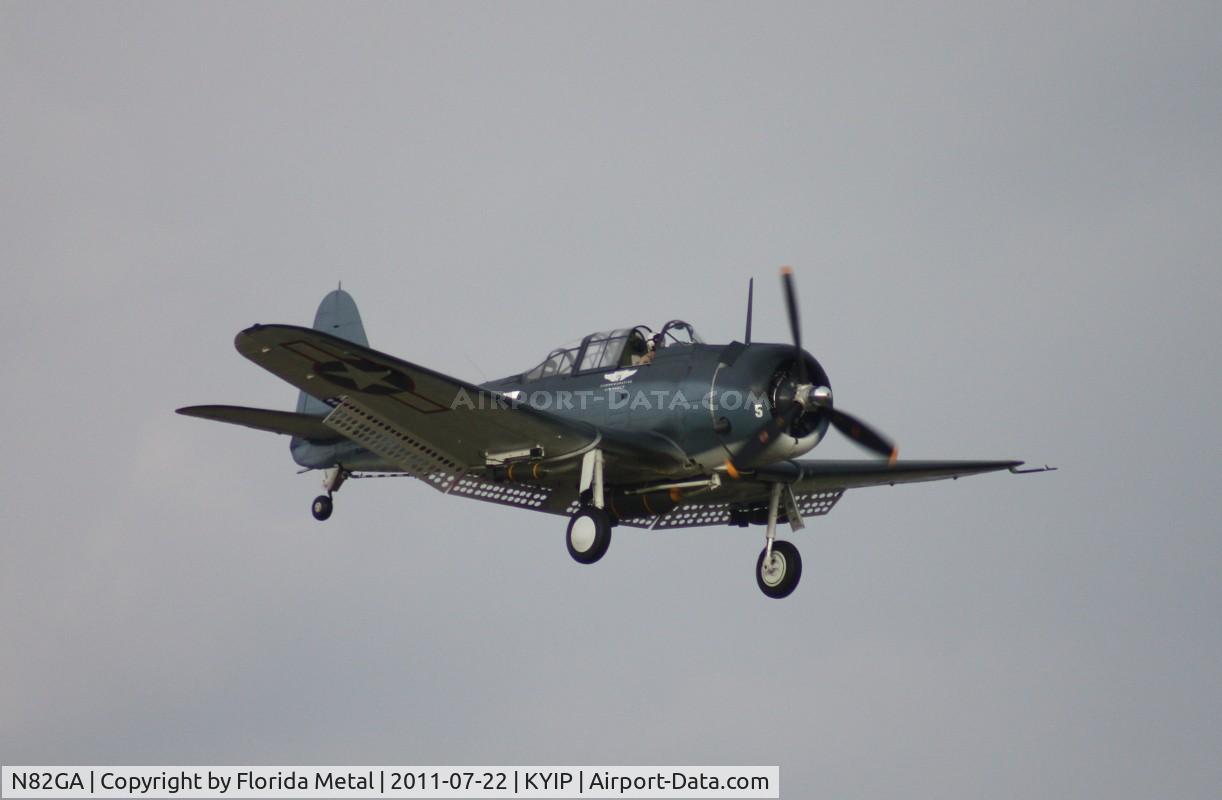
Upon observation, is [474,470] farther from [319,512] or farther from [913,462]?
[913,462]

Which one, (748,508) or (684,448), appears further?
(748,508)

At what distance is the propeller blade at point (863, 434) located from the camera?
1983 cm

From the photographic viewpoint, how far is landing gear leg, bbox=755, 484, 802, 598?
20984 mm

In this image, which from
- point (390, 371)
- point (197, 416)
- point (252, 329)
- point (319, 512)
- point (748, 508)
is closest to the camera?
point (252, 329)

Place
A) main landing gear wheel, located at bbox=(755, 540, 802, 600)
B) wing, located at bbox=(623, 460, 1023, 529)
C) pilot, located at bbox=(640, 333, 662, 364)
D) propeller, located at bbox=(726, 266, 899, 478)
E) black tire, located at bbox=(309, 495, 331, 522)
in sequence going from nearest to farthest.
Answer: propeller, located at bbox=(726, 266, 899, 478), pilot, located at bbox=(640, 333, 662, 364), main landing gear wheel, located at bbox=(755, 540, 802, 600), wing, located at bbox=(623, 460, 1023, 529), black tire, located at bbox=(309, 495, 331, 522)

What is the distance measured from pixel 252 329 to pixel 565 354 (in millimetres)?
5053

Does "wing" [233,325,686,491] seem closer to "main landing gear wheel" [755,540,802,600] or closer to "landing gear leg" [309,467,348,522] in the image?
"main landing gear wheel" [755,540,802,600]

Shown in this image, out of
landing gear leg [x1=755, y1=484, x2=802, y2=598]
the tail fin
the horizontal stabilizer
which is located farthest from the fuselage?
the tail fin

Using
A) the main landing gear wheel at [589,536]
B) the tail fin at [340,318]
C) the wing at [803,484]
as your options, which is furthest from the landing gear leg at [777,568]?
the tail fin at [340,318]

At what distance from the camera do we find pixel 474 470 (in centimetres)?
2125

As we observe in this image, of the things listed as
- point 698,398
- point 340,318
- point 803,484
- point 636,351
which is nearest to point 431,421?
point 636,351

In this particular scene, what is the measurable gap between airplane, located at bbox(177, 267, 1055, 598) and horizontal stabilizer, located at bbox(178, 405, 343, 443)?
0.17ft

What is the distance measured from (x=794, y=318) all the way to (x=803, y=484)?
3460 millimetres

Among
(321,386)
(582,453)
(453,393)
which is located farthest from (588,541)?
(321,386)
